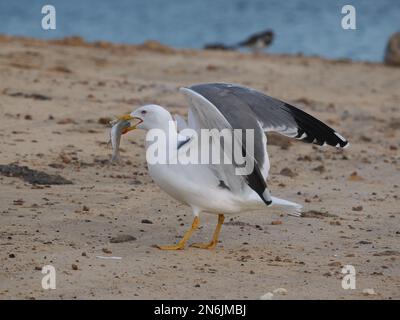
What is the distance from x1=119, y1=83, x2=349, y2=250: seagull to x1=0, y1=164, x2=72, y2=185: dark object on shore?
177 centimetres

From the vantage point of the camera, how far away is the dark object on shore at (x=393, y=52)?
734 inches

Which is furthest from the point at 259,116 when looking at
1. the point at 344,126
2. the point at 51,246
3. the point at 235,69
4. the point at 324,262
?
the point at 235,69

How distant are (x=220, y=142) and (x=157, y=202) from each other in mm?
1927

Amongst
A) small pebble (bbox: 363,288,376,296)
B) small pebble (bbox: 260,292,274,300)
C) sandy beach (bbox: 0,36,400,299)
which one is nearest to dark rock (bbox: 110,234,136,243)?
sandy beach (bbox: 0,36,400,299)

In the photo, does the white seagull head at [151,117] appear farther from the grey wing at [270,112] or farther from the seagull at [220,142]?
the grey wing at [270,112]

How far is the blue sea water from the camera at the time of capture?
28688mm

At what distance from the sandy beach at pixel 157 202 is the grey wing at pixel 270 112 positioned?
1.94 ft

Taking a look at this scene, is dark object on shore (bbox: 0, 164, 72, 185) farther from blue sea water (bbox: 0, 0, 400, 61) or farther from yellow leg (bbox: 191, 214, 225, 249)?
blue sea water (bbox: 0, 0, 400, 61)

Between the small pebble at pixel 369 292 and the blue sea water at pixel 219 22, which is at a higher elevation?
the blue sea water at pixel 219 22

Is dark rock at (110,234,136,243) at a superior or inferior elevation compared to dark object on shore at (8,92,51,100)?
inferior

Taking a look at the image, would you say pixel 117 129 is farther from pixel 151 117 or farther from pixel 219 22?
pixel 219 22

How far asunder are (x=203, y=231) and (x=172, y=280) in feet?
5.08

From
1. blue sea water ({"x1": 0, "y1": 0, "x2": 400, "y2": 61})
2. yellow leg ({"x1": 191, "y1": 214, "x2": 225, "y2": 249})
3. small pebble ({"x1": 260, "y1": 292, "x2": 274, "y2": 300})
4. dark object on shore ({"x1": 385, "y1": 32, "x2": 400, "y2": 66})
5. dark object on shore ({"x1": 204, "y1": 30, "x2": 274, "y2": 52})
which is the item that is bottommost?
small pebble ({"x1": 260, "y1": 292, "x2": 274, "y2": 300})

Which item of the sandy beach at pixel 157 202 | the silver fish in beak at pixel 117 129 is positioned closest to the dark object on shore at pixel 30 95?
the sandy beach at pixel 157 202
